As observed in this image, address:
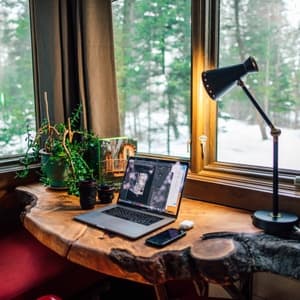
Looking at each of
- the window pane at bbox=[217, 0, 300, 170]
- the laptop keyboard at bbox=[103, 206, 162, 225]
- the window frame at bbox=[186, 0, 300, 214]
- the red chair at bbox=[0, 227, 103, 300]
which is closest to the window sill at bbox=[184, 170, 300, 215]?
the window frame at bbox=[186, 0, 300, 214]

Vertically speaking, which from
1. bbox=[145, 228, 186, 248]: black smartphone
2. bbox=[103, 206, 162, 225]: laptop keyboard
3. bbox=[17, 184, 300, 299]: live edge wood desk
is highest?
bbox=[103, 206, 162, 225]: laptop keyboard

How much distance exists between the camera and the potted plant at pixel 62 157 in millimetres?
1908

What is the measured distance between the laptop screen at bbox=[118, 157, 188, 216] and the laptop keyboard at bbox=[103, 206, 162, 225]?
0.18 feet

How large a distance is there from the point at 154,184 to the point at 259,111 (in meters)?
0.57

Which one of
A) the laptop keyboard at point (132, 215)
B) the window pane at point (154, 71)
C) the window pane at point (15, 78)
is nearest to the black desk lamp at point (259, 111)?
the laptop keyboard at point (132, 215)

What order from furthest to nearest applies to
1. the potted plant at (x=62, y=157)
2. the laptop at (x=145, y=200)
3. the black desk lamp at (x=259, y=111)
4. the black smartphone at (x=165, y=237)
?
the potted plant at (x=62, y=157)
the laptop at (x=145, y=200)
the black desk lamp at (x=259, y=111)
the black smartphone at (x=165, y=237)

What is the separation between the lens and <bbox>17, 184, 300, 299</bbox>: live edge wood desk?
111 centimetres

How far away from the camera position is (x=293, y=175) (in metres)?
1.58

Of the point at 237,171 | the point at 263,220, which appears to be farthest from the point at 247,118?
the point at 263,220

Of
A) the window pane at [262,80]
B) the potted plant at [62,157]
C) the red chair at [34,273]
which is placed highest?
the window pane at [262,80]

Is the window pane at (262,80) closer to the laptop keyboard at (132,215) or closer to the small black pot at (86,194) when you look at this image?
the laptop keyboard at (132,215)

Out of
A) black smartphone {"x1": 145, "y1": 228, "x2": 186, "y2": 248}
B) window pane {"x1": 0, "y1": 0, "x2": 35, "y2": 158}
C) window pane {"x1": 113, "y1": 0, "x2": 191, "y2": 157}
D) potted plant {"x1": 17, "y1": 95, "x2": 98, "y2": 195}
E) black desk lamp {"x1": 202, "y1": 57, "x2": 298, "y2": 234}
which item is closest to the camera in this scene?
black smartphone {"x1": 145, "y1": 228, "x2": 186, "y2": 248}

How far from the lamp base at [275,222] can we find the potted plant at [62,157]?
0.93 metres

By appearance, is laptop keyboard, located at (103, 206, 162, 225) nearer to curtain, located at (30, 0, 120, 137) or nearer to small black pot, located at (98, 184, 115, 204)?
small black pot, located at (98, 184, 115, 204)
